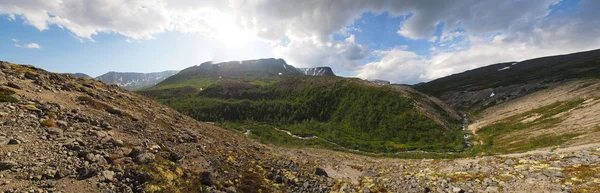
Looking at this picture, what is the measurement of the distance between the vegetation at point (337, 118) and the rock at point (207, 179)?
4152 cm

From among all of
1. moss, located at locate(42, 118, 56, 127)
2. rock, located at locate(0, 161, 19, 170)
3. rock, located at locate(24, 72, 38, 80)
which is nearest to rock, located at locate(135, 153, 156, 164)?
rock, located at locate(0, 161, 19, 170)

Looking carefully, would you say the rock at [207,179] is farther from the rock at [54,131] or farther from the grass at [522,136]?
the grass at [522,136]

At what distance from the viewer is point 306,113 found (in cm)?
10344

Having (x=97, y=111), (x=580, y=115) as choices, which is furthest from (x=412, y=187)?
(x=580, y=115)

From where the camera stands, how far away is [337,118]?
312ft

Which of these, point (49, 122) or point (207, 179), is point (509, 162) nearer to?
point (207, 179)

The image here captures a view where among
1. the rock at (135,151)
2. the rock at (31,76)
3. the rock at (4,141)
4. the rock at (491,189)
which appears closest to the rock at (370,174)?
the rock at (491,189)

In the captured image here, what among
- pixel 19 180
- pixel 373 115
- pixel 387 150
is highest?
pixel 19 180

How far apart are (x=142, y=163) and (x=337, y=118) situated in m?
83.1

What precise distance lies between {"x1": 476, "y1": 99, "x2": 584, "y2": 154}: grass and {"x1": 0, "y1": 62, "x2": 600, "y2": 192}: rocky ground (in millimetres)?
21106

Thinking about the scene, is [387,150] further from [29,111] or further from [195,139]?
[29,111]

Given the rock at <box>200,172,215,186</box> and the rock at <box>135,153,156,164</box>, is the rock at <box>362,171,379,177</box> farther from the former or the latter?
the rock at <box>135,153,156,164</box>

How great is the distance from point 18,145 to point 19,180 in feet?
11.0

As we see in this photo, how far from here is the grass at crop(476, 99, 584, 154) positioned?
41062mm
